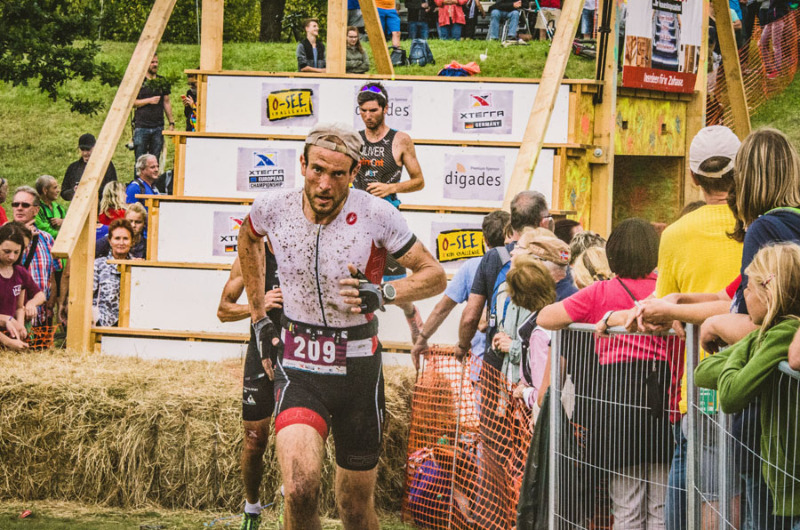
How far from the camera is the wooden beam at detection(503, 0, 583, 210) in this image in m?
8.38

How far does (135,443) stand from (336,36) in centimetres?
577

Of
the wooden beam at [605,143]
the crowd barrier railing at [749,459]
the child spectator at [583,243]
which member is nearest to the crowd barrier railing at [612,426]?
the crowd barrier railing at [749,459]

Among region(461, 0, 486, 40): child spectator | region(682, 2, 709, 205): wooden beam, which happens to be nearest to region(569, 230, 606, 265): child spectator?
region(682, 2, 709, 205): wooden beam

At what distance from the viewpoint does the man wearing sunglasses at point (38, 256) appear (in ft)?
33.4

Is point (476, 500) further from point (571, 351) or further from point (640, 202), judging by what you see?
point (640, 202)

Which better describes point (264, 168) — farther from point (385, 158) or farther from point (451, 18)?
point (451, 18)

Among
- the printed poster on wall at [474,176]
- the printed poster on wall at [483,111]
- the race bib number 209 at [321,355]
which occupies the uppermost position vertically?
the printed poster on wall at [483,111]

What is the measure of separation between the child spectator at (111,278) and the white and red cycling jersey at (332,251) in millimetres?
5220

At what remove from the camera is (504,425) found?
6211mm

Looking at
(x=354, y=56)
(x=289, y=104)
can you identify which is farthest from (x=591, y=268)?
(x=354, y=56)

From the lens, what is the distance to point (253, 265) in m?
5.64

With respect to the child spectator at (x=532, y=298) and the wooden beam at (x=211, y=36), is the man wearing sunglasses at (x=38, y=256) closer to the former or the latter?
the wooden beam at (x=211, y=36)

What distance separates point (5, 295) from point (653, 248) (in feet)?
18.8

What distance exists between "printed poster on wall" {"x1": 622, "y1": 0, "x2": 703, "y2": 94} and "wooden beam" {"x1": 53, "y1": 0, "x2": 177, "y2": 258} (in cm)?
483
